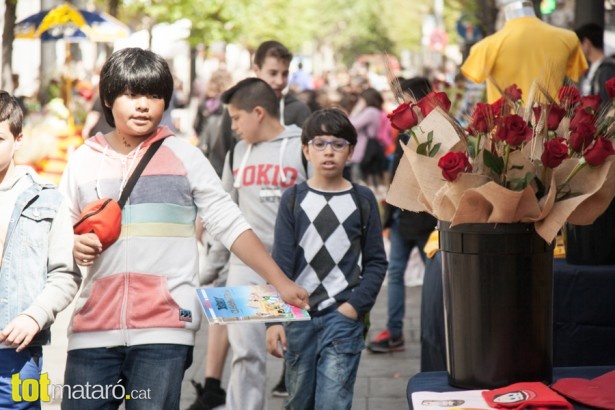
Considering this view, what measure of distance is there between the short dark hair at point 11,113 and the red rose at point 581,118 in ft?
6.30

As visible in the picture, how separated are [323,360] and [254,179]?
4.50ft

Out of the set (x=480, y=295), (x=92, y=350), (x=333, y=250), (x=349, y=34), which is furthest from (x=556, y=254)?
(x=349, y=34)

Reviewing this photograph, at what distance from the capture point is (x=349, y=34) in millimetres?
103000

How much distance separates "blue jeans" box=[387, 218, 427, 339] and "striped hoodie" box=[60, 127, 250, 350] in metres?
4.08

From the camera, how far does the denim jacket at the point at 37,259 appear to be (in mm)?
4066

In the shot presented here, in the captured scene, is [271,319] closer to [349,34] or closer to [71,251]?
[71,251]

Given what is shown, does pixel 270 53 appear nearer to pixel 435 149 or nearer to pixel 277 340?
pixel 277 340

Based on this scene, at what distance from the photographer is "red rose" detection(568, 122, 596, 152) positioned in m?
3.62

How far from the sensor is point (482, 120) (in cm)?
365

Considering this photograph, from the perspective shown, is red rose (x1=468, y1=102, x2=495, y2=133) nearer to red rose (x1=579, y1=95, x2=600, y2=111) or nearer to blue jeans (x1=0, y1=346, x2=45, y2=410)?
red rose (x1=579, y1=95, x2=600, y2=111)

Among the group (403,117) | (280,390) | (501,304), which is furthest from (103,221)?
(280,390)

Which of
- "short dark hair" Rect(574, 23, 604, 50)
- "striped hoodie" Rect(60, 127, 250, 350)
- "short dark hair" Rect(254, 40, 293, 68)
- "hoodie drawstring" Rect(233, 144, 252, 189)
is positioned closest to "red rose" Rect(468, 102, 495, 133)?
"striped hoodie" Rect(60, 127, 250, 350)

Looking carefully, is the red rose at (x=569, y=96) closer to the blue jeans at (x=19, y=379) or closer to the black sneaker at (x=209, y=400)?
the blue jeans at (x=19, y=379)

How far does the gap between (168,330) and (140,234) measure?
0.35 m
